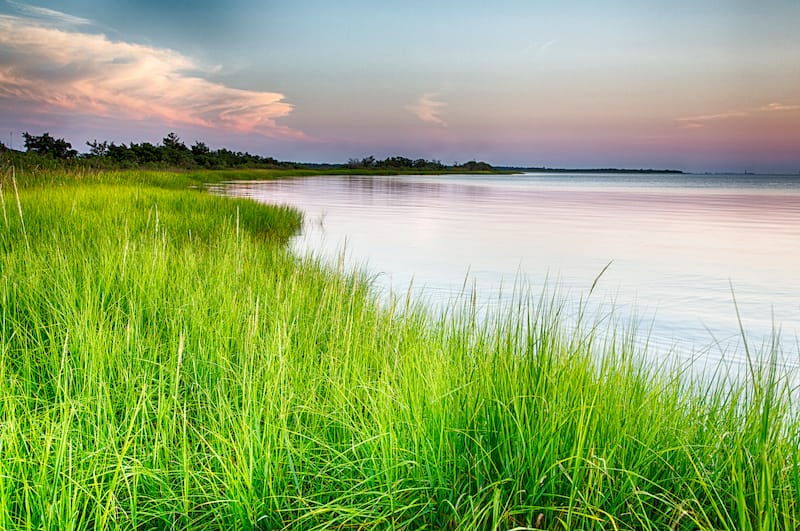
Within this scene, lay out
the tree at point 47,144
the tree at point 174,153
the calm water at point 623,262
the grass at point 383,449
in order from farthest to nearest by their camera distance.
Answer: the tree at point 174,153, the tree at point 47,144, the calm water at point 623,262, the grass at point 383,449

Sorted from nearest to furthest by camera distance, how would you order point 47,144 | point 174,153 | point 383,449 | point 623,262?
point 383,449 < point 623,262 < point 47,144 < point 174,153

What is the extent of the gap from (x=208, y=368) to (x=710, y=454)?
264 centimetres

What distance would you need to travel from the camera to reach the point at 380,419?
2.36m

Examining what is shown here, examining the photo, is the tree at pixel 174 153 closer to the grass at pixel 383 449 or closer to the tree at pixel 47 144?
the tree at pixel 47 144

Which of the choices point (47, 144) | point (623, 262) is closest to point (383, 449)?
point (623, 262)

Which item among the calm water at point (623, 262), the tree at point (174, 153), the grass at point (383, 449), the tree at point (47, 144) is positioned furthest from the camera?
the tree at point (174, 153)

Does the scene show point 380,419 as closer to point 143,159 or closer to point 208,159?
point 143,159

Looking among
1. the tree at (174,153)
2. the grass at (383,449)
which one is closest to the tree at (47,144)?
the tree at (174,153)

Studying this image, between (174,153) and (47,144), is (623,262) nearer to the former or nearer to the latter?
(47,144)

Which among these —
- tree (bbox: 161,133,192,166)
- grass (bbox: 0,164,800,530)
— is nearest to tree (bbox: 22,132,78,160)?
tree (bbox: 161,133,192,166)

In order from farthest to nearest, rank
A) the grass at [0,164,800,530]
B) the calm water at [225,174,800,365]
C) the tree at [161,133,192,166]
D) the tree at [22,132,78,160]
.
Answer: the tree at [161,133,192,166], the tree at [22,132,78,160], the calm water at [225,174,800,365], the grass at [0,164,800,530]

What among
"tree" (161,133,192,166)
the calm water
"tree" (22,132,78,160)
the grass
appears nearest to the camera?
the grass

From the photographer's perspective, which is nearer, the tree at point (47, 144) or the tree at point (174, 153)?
the tree at point (47, 144)

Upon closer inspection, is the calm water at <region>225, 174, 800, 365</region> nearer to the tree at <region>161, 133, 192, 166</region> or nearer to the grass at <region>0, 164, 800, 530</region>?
the grass at <region>0, 164, 800, 530</region>
